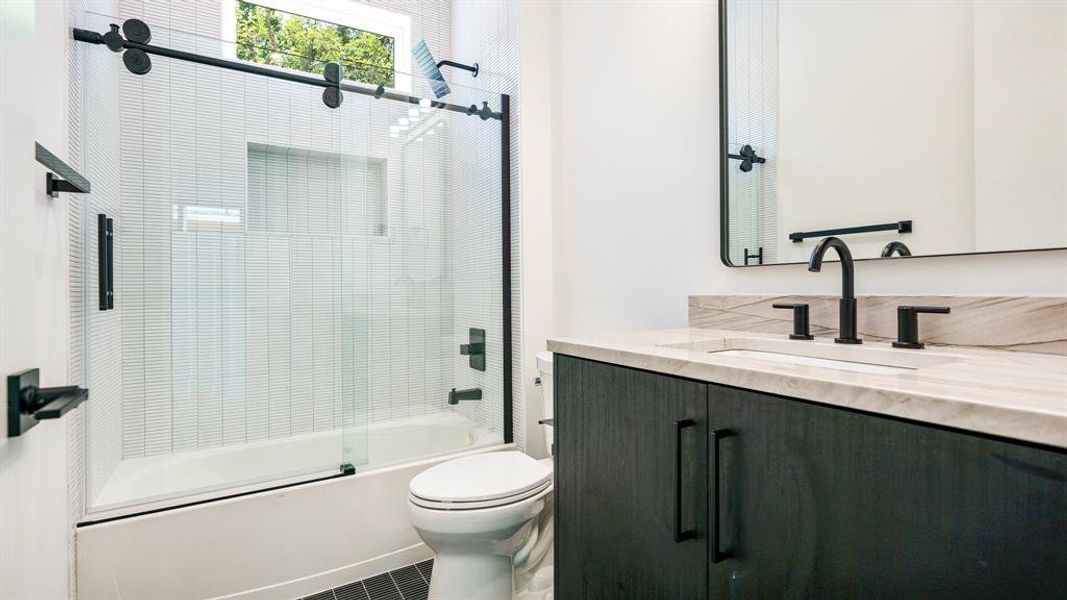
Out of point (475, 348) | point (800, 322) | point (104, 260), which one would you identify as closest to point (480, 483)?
point (475, 348)

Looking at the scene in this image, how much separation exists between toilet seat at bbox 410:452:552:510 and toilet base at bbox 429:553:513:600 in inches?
7.9

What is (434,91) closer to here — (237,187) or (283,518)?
(237,187)

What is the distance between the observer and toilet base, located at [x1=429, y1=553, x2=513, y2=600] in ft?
4.86

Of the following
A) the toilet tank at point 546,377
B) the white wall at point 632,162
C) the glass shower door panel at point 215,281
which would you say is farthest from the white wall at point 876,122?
the glass shower door panel at point 215,281

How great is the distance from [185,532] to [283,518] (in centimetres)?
29

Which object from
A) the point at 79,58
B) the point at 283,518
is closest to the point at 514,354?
the point at 283,518

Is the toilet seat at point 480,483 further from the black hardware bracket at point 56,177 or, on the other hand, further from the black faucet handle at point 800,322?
the black hardware bracket at point 56,177

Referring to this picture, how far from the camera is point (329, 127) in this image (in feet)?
7.86

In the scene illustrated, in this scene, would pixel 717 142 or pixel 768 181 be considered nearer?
pixel 768 181

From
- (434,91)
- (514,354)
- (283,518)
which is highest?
(434,91)

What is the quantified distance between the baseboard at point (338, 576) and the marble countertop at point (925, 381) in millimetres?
1363

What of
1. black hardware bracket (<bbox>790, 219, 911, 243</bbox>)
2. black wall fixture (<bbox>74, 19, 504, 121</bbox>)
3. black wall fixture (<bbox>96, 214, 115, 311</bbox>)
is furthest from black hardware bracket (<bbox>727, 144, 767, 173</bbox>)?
black wall fixture (<bbox>96, 214, 115, 311</bbox>)

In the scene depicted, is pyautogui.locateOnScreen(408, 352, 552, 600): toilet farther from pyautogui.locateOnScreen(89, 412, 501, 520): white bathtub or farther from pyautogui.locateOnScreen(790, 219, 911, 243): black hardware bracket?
pyautogui.locateOnScreen(790, 219, 911, 243): black hardware bracket

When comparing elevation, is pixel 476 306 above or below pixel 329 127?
below
